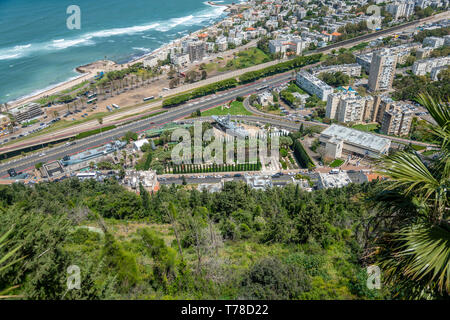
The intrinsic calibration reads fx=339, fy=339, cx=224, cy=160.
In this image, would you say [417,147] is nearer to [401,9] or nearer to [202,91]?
[202,91]

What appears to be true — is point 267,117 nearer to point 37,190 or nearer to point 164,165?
point 164,165

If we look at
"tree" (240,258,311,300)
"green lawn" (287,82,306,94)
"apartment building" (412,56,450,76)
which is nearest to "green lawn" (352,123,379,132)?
"green lawn" (287,82,306,94)

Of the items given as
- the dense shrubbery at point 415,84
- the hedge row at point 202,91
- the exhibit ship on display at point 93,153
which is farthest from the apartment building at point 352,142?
the exhibit ship on display at point 93,153

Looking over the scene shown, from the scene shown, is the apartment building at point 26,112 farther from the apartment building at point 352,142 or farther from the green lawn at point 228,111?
the apartment building at point 352,142

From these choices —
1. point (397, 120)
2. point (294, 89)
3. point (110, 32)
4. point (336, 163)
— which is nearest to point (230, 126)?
point (336, 163)

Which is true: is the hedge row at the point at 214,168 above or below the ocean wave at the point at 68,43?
below

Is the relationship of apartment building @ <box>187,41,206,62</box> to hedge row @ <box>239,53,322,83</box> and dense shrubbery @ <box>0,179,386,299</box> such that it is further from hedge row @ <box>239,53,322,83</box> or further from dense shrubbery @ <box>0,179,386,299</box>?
dense shrubbery @ <box>0,179,386,299</box>

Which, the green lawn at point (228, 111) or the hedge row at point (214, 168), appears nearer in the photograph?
the hedge row at point (214, 168)
